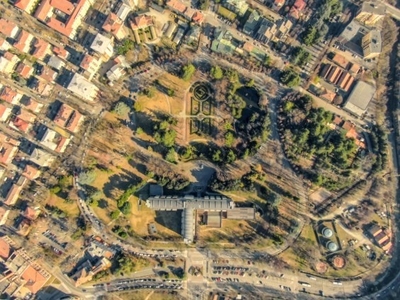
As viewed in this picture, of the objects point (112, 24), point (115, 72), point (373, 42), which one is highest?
point (373, 42)

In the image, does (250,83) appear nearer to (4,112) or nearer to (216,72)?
(216,72)

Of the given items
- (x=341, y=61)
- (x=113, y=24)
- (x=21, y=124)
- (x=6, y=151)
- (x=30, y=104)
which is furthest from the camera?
(x=341, y=61)

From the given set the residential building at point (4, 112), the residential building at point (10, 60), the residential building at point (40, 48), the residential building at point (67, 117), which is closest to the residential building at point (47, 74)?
the residential building at point (40, 48)

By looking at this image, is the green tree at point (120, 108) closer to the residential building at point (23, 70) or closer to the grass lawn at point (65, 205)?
the residential building at point (23, 70)

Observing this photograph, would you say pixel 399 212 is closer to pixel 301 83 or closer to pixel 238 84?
pixel 301 83

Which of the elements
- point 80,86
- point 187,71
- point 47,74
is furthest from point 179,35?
point 47,74

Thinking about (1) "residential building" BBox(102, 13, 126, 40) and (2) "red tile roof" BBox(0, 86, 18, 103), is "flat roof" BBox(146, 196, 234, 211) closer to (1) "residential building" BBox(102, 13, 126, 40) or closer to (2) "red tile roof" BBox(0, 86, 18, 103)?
(2) "red tile roof" BBox(0, 86, 18, 103)

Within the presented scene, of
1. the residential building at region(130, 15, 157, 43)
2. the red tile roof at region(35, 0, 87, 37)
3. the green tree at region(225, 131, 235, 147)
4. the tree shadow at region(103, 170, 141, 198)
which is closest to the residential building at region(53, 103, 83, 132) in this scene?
the tree shadow at region(103, 170, 141, 198)
